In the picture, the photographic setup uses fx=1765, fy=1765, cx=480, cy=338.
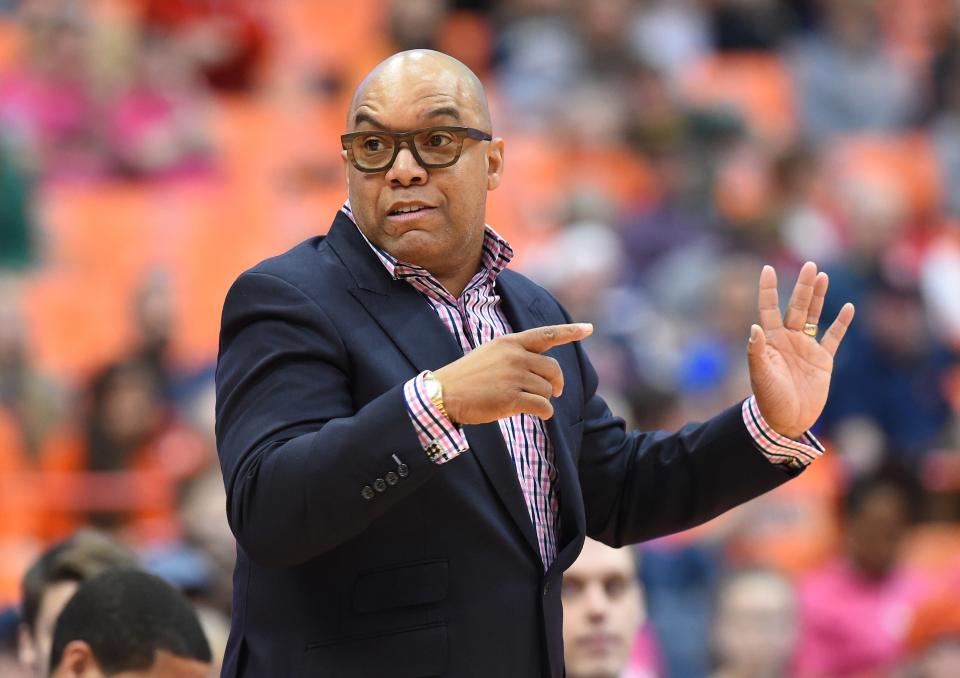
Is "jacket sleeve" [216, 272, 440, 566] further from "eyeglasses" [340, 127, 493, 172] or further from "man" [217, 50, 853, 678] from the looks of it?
"eyeglasses" [340, 127, 493, 172]

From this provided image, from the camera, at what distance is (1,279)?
8.64 meters

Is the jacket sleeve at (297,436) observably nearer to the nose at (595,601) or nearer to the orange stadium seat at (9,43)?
the nose at (595,601)

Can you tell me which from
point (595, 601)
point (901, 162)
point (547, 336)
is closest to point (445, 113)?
point (547, 336)

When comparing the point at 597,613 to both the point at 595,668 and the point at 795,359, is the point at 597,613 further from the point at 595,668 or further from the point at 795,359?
the point at 795,359

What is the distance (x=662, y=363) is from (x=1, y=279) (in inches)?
130

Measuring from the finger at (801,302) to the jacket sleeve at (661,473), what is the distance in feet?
0.66

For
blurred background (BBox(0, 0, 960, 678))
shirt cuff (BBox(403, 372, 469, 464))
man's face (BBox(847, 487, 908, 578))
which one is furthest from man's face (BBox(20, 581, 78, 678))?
man's face (BBox(847, 487, 908, 578))

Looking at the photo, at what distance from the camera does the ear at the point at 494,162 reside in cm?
344

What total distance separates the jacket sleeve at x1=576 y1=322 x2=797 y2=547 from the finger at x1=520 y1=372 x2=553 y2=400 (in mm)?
655

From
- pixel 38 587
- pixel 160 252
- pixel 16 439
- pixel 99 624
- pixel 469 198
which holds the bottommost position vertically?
pixel 99 624

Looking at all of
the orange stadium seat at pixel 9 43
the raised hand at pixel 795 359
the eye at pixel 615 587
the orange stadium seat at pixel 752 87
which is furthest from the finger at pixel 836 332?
the orange stadium seat at pixel 752 87

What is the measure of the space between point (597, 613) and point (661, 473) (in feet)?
4.12

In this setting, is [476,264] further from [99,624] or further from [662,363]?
[662,363]

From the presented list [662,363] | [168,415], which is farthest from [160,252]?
[662,363]
